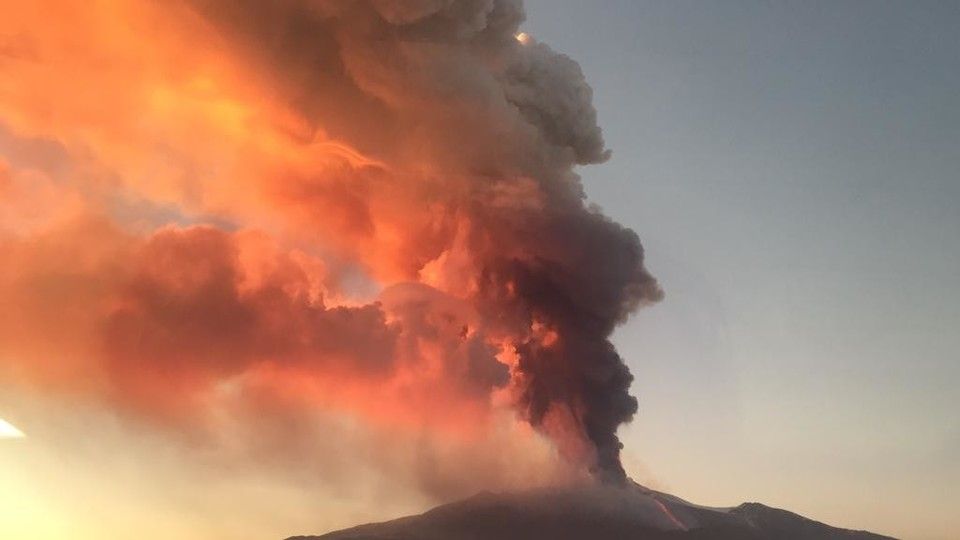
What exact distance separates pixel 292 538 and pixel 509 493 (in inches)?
691

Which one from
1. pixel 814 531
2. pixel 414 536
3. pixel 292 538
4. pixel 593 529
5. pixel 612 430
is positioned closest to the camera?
pixel 612 430

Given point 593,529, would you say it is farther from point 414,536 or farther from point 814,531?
point 814,531

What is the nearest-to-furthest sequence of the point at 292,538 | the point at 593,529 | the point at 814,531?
the point at 593,529 → the point at 292,538 → the point at 814,531

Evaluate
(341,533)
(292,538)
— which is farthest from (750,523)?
(292,538)

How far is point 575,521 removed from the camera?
50688 mm

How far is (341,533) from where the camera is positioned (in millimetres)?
56969

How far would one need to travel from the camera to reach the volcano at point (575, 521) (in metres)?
50.2

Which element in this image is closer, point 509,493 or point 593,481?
point 593,481

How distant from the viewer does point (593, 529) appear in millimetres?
50344

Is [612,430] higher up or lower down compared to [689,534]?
higher up

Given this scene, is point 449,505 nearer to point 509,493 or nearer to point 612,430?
point 509,493

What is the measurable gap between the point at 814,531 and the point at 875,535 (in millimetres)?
8478

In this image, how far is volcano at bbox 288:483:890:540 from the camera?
165 feet

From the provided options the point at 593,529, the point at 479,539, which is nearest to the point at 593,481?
the point at 593,529
